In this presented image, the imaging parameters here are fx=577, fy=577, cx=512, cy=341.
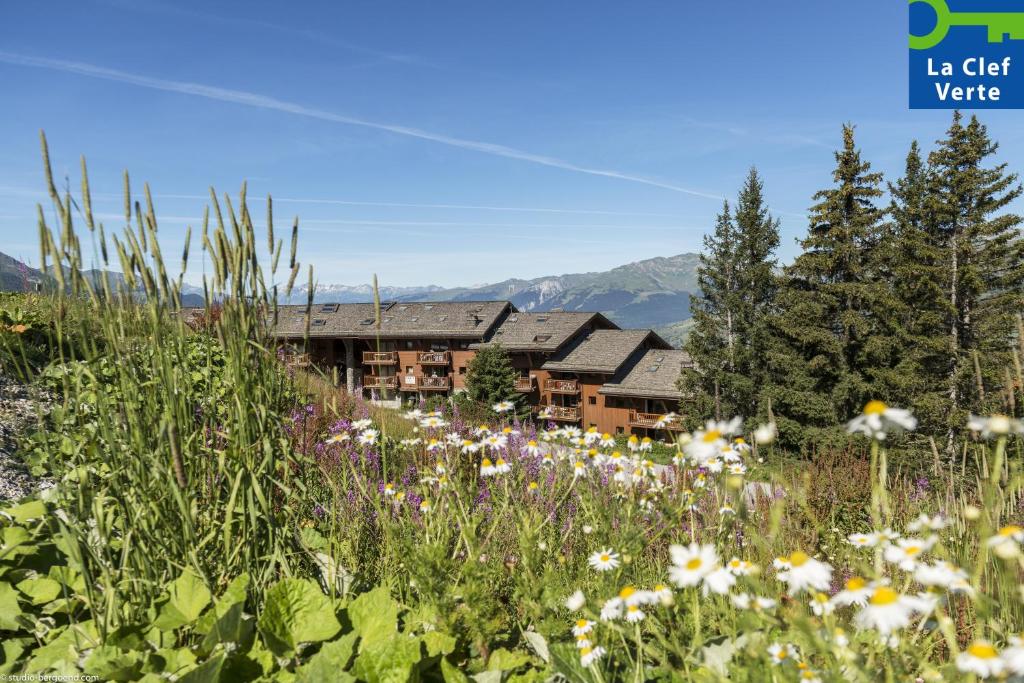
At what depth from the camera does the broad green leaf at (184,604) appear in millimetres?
1836

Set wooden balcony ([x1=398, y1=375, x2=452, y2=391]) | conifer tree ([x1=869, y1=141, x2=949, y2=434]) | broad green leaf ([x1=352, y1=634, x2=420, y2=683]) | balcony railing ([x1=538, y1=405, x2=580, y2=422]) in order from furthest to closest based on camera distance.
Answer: wooden balcony ([x1=398, y1=375, x2=452, y2=391]) → balcony railing ([x1=538, y1=405, x2=580, y2=422]) → conifer tree ([x1=869, y1=141, x2=949, y2=434]) → broad green leaf ([x1=352, y1=634, x2=420, y2=683])

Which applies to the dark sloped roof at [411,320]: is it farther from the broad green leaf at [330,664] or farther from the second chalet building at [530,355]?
the broad green leaf at [330,664]

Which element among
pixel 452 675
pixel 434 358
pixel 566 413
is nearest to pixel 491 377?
pixel 566 413

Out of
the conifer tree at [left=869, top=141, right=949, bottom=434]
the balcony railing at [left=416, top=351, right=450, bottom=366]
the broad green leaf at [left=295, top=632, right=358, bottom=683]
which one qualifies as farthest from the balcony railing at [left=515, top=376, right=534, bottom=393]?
the broad green leaf at [left=295, top=632, right=358, bottom=683]

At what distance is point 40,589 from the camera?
2162 millimetres

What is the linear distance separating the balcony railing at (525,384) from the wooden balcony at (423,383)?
5333 millimetres

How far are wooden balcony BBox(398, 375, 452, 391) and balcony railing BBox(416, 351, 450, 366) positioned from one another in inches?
40.2

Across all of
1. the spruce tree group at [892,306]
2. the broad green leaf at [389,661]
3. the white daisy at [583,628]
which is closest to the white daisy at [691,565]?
the white daisy at [583,628]

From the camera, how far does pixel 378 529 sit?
10.2 ft

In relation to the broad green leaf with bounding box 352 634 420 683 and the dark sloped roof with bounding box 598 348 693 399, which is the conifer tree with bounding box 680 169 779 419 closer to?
the dark sloped roof with bounding box 598 348 693 399

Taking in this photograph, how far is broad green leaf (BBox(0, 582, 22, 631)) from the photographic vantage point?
1996 mm

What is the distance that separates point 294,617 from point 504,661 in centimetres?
72

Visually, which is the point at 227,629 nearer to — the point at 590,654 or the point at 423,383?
the point at 590,654

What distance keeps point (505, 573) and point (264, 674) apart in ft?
3.93
